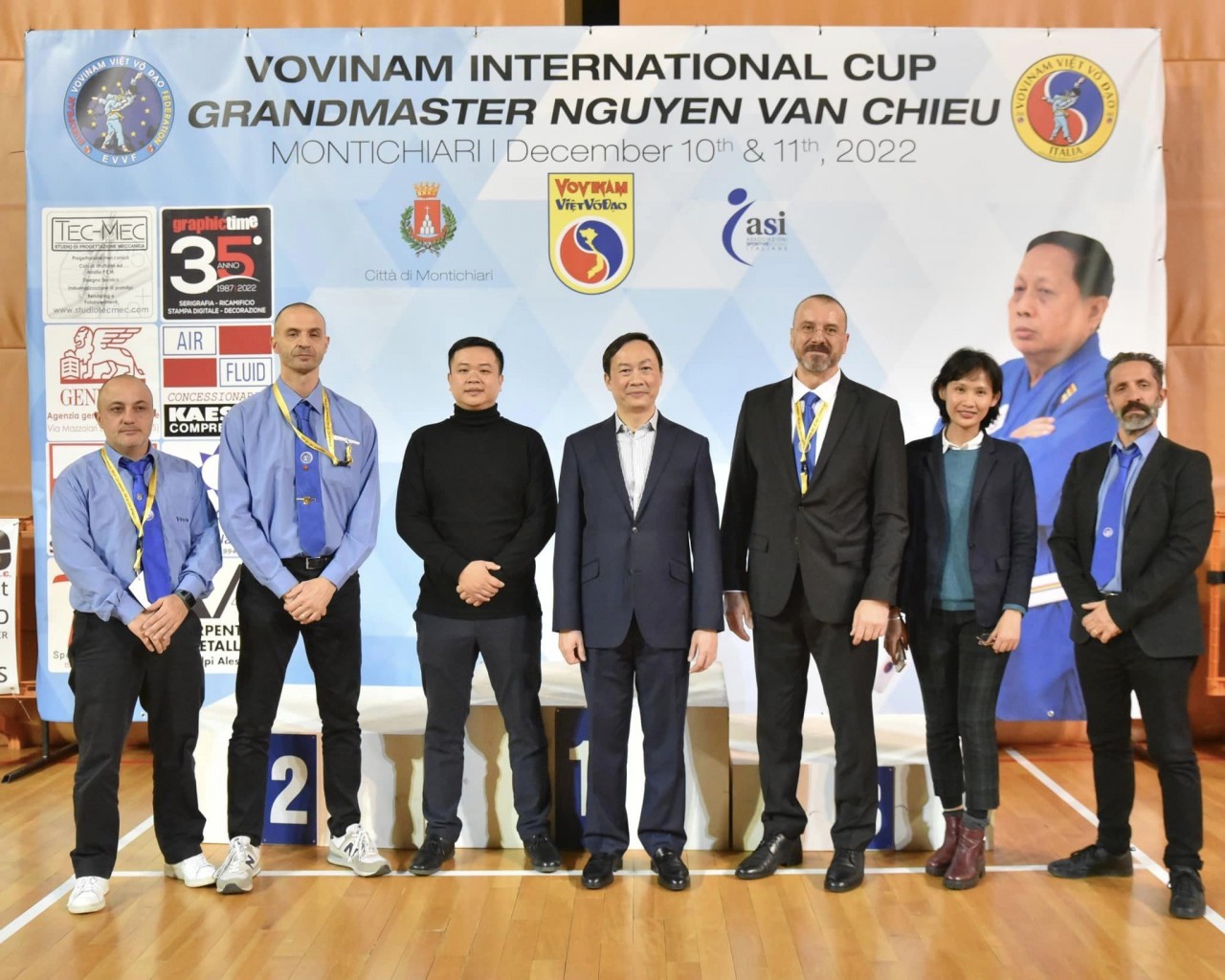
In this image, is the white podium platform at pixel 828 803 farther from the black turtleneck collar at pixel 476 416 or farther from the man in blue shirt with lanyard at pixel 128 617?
the man in blue shirt with lanyard at pixel 128 617

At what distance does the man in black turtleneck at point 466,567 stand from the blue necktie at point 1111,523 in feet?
5.27

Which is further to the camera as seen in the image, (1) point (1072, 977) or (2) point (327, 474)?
(2) point (327, 474)

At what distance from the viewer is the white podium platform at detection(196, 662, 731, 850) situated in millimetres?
3748

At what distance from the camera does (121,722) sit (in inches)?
129

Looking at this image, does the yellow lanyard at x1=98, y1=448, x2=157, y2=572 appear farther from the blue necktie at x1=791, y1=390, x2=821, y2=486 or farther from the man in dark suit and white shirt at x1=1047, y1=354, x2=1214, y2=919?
the man in dark suit and white shirt at x1=1047, y1=354, x2=1214, y2=919

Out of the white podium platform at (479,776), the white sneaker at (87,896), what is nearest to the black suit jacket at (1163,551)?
the white podium platform at (479,776)

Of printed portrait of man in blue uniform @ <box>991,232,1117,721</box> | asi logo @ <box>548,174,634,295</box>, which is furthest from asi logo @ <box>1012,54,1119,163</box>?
asi logo @ <box>548,174,634,295</box>

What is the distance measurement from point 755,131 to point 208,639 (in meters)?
3.12

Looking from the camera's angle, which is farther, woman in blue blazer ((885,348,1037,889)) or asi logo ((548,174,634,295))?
asi logo ((548,174,634,295))

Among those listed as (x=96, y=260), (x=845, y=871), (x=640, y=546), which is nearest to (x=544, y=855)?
(x=845, y=871)

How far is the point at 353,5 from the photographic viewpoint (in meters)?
5.09

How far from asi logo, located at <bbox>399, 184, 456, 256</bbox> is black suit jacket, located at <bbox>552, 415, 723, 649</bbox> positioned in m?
1.75

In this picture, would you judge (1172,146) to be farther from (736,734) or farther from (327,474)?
(327,474)

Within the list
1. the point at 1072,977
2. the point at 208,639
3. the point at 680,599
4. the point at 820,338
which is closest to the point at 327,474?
the point at 680,599
